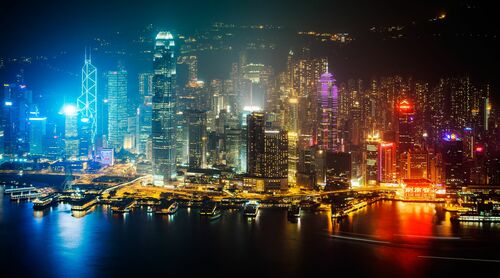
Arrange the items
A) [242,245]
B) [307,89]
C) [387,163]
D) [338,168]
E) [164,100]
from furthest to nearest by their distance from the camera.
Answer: [307,89]
[164,100]
[387,163]
[338,168]
[242,245]

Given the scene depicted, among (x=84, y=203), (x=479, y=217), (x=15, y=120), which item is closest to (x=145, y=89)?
(x=15, y=120)

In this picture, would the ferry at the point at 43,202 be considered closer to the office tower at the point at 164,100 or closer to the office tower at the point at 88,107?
the office tower at the point at 164,100

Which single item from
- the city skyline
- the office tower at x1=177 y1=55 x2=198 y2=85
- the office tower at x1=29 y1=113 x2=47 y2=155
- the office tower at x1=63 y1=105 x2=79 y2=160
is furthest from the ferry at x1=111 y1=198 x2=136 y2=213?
the office tower at x1=29 y1=113 x2=47 y2=155

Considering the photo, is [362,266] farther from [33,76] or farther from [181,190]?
[33,76]

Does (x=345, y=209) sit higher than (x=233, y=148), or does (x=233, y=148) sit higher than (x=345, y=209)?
(x=233, y=148)

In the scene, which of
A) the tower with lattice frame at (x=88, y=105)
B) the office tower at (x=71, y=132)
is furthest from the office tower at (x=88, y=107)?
the office tower at (x=71, y=132)

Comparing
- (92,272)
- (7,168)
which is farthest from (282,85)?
(92,272)

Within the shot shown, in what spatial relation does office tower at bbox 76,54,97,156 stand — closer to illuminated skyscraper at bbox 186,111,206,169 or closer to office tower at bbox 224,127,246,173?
illuminated skyscraper at bbox 186,111,206,169

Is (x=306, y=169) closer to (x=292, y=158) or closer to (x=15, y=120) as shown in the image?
(x=292, y=158)
